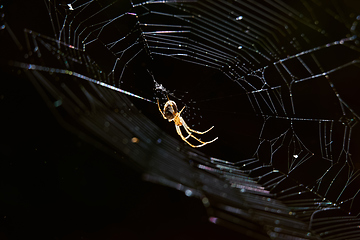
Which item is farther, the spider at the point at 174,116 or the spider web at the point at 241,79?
the spider at the point at 174,116

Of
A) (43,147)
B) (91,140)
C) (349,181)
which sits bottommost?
(43,147)

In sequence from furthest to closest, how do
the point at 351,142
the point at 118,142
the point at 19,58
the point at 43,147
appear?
the point at 351,142
the point at 43,147
the point at 118,142
the point at 19,58

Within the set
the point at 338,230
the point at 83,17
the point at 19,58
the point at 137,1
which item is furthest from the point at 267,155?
the point at 19,58

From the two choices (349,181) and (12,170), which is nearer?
(12,170)

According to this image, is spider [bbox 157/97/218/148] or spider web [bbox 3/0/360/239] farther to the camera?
spider [bbox 157/97/218/148]

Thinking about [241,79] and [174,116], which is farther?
[174,116]

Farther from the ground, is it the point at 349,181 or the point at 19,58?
the point at 349,181

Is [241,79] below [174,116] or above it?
above

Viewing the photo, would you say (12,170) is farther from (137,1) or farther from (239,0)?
(239,0)
